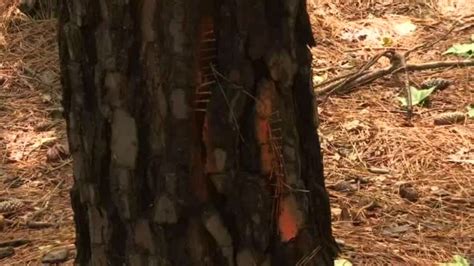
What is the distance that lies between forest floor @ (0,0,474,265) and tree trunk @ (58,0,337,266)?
2.66 ft

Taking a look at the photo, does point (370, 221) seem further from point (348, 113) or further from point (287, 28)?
point (287, 28)

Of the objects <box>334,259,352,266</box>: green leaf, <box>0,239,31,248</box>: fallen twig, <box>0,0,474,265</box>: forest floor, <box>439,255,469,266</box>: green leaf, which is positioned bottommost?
<box>439,255,469,266</box>: green leaf

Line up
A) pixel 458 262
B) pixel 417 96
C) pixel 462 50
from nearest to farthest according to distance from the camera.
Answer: pixel 458 262 → pixel 417 96 → pixel 462 50

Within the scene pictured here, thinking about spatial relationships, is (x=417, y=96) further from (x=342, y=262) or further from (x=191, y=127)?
(x=191, y=127)

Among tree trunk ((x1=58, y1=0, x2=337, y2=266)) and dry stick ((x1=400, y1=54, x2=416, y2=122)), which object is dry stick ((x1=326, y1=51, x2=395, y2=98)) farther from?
tree trunk ((x1=58, y1=0, x2=337, y2=266))

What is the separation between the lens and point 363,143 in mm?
3418

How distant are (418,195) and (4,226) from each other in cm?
147

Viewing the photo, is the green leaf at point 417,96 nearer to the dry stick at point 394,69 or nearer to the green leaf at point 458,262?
the dry stick at point 394,69

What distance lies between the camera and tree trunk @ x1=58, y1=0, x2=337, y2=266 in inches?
64.7

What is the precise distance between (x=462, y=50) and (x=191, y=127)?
2860 mm

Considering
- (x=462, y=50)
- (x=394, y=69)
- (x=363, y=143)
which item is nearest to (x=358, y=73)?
(x=394, y=69)

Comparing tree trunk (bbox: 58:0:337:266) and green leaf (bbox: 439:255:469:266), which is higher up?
tree trunk (bbox: 58:0:337:266)

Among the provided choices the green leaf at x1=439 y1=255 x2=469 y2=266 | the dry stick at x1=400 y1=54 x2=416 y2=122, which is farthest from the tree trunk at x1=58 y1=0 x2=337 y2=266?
the dry stick at x1=400 y1=54 x2=416 y2=122

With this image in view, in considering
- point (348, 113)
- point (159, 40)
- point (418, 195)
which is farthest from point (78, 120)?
point (348, 113)
